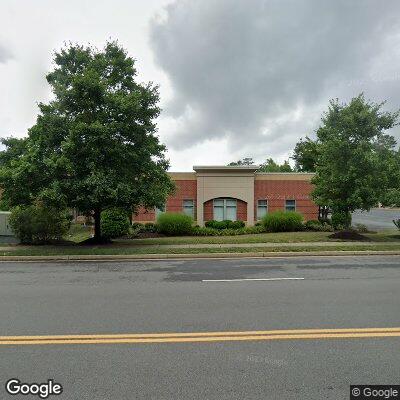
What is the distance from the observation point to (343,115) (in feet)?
65.0

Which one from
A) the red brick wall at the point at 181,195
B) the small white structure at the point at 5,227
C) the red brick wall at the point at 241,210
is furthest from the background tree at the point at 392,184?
the small white structure at the point at 5,227

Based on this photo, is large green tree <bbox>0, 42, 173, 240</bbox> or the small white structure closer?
large green tree <bbox>0, 42, 173, 240</bbox>

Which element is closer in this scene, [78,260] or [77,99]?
[78,260]

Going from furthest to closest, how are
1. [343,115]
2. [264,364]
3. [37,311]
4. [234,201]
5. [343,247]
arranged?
[234,201] → [343,115] → [343,247] → [37,311] → [264,364]

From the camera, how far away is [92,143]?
1577 cm

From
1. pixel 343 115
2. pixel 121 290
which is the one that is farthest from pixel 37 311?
pixel 343 115

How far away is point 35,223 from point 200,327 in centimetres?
1478

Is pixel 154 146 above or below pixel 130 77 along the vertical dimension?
below

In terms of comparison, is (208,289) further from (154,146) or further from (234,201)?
(234,201)

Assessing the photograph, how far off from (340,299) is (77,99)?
44.5ft

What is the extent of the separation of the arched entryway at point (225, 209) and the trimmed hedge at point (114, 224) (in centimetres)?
869

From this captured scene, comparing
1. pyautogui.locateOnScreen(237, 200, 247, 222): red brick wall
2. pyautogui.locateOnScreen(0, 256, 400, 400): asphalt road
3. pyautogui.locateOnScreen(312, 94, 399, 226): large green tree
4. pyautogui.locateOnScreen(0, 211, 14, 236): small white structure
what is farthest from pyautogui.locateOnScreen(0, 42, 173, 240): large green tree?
pyautogui.locateOnScreen(237, 200, 247, 222): red brick wall

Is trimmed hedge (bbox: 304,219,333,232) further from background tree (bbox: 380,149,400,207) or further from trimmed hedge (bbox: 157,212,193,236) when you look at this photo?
trimmed hedge (bbox: 157,212,193,236)

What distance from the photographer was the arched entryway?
31.1 metres
